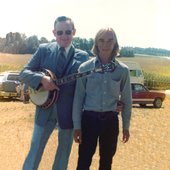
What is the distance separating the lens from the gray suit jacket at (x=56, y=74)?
13.0ft

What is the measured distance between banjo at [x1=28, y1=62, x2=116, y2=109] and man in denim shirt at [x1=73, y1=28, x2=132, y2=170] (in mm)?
17

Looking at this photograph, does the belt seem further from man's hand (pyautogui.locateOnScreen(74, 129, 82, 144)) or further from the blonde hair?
the blonde hair

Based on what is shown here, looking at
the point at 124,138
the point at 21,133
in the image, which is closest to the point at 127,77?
the point at 124,138

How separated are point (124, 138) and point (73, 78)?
2.37 feet

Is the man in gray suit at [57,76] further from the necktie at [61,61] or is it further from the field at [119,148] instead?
the field at [119,148]

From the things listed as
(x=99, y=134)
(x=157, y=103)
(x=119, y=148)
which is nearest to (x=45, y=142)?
(x=99, y=134)

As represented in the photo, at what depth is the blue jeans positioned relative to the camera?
4125mm

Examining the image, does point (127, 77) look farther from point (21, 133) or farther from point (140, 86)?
→ point (140, 86)

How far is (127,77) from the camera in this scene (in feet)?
12.7

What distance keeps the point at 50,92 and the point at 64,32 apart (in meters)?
0.53

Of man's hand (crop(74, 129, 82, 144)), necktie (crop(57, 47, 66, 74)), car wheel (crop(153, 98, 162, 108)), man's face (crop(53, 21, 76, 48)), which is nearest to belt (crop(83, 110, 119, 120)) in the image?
man's hand (crop(74, 129, 82, 144))

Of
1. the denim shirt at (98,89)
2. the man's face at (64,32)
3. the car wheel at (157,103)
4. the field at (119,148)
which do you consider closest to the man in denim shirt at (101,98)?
the denim shirt at (98,89)

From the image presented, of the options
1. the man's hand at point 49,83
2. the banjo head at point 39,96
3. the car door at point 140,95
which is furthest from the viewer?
the car door at point 140,95

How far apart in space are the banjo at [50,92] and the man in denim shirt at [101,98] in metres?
0.02
